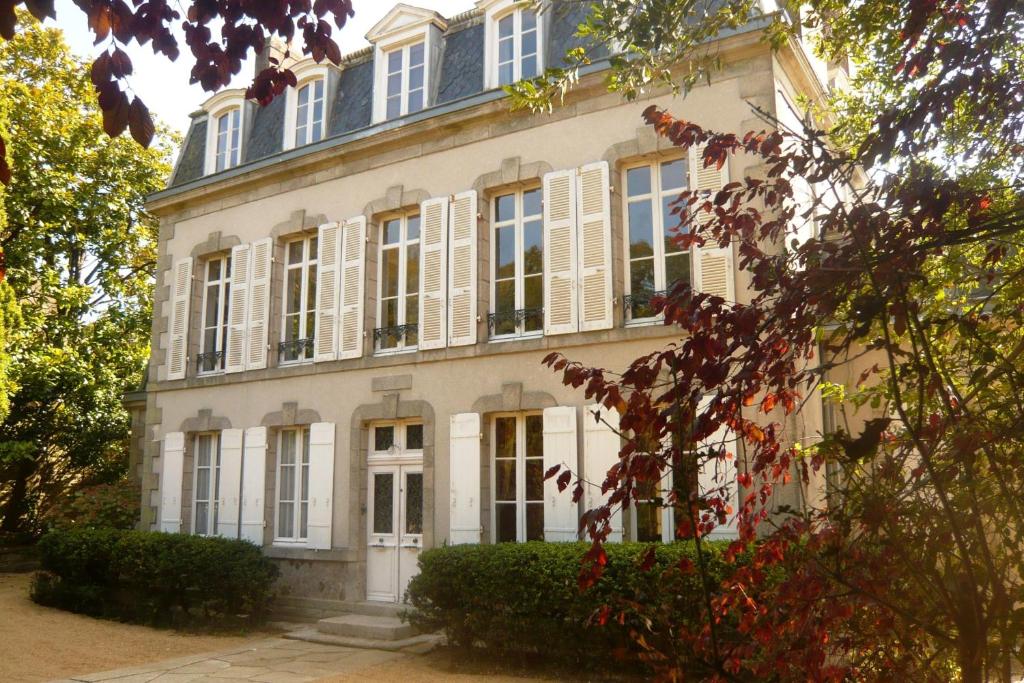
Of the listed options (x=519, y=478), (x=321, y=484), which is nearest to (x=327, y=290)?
(x=321, y=484)

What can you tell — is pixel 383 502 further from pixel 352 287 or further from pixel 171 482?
pixel 171 482

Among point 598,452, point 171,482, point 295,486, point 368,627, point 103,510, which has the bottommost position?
point 368,627

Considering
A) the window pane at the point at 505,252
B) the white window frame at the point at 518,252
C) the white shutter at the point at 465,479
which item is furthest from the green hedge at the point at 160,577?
the window pane at the point at 505,252

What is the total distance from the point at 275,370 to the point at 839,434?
10.1 meters

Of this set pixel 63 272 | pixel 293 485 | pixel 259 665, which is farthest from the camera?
pixel 63 272

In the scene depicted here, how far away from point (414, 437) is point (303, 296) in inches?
110

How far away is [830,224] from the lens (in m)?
2.52

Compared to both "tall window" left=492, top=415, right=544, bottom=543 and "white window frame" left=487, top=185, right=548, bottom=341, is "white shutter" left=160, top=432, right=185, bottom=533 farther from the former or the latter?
"white window frame" left=487, top=185, right=548, bottom=341

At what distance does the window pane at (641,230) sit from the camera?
30.5 feet

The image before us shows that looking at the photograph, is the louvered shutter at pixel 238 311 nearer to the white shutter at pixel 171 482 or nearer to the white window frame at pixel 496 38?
the white shutter at pixel 171 482

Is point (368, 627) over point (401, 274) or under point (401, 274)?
under

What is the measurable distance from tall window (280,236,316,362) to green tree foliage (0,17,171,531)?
640 cm

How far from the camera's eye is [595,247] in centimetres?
931

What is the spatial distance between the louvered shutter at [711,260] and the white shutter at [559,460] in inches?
74.4
